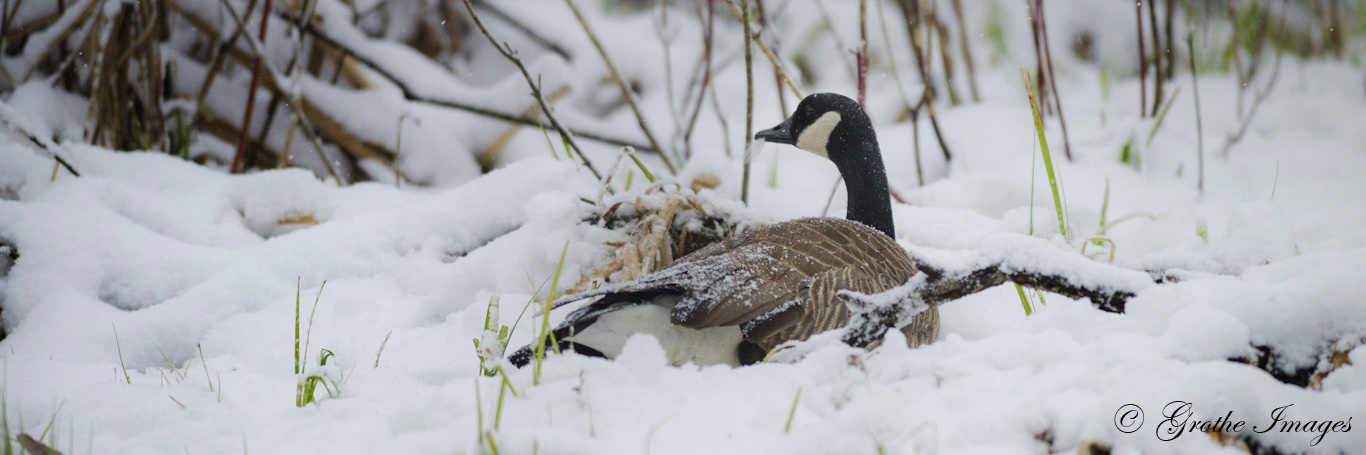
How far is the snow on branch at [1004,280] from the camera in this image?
1226 millimetres

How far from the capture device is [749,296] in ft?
4.79

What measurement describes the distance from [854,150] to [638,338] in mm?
1111

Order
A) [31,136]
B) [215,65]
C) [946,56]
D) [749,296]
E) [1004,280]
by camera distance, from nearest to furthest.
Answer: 1. [1004,280]
2. [749,296]
3. [31,136]
4. [215,65]
5. [946,56]

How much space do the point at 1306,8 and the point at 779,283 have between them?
5650 millimetres

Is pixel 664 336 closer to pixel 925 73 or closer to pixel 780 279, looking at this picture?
pixel 780 279

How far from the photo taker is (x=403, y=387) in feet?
4.79

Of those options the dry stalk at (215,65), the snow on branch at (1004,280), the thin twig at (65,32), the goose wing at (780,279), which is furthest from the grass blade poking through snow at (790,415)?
the thin twig at (65,32)

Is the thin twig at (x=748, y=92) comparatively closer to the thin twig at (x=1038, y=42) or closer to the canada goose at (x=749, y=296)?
the canada goose at (x=749, y=296)

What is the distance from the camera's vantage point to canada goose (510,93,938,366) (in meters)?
1.45

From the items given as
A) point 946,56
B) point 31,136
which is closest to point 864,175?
point 946,56

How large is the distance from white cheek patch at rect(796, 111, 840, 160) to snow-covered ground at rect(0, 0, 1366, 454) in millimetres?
267

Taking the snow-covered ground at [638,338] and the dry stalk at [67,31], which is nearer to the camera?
the snow-covered ground at [638,338]

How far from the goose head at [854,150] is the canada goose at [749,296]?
0.27m

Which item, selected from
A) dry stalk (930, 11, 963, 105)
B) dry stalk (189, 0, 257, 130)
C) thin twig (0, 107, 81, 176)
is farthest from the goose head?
dry stalk (189, 0, 257, 130)
